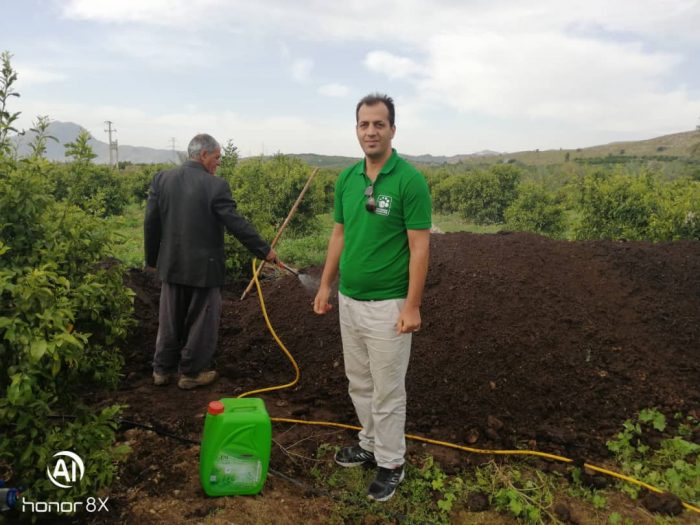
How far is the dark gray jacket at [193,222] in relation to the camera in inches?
153

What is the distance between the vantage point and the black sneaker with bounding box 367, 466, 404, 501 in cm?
292

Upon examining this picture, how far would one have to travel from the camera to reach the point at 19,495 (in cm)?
213

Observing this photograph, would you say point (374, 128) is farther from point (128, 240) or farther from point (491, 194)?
point (491, 194)

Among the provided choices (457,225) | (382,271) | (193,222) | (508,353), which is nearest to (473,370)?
(508,353)

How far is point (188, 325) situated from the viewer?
13.8 ft

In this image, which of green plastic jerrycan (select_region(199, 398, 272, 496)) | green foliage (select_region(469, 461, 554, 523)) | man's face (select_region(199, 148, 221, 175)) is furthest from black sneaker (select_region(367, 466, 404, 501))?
man's face (select_region(199, 148, 221, 175))

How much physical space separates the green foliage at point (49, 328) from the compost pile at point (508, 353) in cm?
114

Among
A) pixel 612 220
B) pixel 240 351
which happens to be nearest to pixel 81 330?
pixel 240 351

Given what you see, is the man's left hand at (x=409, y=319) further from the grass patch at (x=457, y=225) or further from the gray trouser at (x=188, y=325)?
the grass patch at (x=457, y=225)

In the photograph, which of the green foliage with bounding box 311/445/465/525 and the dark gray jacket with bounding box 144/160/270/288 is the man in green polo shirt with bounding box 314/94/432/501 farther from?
the dark gray jacket with bounding box 144/160/270/288

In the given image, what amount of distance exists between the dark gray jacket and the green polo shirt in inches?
53.4

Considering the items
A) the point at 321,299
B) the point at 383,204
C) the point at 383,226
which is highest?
the point at 383,204

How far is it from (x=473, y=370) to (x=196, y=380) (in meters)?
2.28

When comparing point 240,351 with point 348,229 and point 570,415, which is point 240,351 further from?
point 570,415
